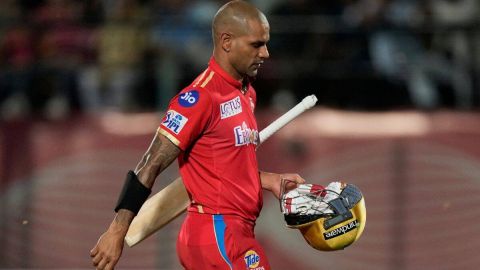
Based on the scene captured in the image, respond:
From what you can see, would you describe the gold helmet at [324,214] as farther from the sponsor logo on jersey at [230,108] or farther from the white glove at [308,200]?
the sponsor logo on jersey at [230,108]

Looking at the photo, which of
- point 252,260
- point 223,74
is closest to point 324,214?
point 252,260

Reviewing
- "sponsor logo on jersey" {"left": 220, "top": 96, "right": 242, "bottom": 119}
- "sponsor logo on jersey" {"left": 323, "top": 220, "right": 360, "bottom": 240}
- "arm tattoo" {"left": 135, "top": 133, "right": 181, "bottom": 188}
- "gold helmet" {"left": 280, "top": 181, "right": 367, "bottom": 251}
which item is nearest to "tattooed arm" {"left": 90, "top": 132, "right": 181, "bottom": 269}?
"arm tattoo" {"left": 135, "top": 133, "right": 181, "bottom": 188}

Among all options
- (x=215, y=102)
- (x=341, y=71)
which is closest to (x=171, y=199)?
(x=215, y=102)

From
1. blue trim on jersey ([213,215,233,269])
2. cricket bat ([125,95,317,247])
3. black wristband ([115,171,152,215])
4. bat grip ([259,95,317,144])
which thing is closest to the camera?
black wristband ([115,171,152,215])

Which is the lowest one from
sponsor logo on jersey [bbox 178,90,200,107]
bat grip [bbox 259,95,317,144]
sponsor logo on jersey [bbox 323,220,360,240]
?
sponsor logo on jersey [bbox 323,220,360,240]

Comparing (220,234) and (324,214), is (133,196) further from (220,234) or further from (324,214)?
(324,214)

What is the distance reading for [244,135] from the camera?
615cm

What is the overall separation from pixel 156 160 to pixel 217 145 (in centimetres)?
41

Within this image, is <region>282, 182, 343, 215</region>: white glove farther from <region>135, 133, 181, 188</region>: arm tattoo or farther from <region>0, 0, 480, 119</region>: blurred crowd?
<region>0, 0, 480, 119</region>: blurred crowd

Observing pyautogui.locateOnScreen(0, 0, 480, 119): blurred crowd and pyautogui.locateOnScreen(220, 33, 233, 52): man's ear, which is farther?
pyautogui.locateOnScreen(0, 0, 480, 119): blurred crowd

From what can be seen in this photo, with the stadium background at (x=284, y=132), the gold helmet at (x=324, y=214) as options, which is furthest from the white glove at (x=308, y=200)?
the stadium background at (x=284, y=132)

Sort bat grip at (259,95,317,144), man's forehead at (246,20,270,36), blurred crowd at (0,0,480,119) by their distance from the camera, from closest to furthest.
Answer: man's forehead at (246,20,270,36)
bat grip at (259,95,317,144)
blurred crowd at (0,0,480,119)

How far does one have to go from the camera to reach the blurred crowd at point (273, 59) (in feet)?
35.1

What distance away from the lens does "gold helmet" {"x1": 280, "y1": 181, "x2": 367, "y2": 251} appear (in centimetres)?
620
